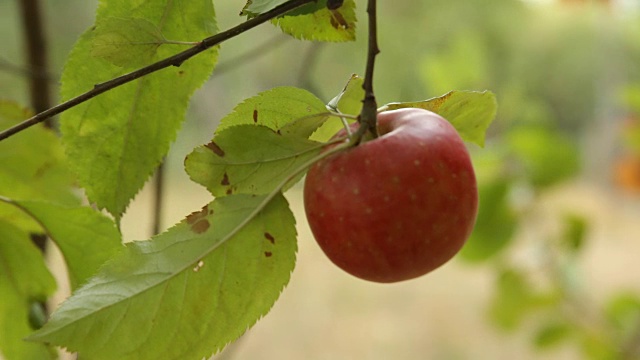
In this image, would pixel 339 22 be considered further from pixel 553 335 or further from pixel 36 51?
pixel 553 335

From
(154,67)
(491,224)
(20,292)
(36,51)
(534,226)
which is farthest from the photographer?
(534,226)

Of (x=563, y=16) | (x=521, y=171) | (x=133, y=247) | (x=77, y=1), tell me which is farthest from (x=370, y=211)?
(x=563, y=16)

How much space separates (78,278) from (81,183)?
0.05 m

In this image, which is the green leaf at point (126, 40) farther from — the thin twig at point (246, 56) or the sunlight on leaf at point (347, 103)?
the thin twig at point (246, 56)

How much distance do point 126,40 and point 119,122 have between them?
4 centimetres

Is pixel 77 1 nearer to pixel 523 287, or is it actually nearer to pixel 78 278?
pixel 523 287

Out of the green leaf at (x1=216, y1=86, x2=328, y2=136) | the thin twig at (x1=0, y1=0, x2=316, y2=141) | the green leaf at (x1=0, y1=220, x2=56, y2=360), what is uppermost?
the thin twig at (x1=0, y1=0, x2=316, y2=141)

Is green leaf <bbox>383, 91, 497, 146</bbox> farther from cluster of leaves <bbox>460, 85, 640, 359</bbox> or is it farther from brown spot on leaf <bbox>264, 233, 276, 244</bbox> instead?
cluster of leaves <bbox>460, 85, 640, 359</bbox>

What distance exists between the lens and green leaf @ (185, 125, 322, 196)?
22 cm

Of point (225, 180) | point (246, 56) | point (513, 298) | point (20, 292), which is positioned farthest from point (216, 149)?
point (513, 298)

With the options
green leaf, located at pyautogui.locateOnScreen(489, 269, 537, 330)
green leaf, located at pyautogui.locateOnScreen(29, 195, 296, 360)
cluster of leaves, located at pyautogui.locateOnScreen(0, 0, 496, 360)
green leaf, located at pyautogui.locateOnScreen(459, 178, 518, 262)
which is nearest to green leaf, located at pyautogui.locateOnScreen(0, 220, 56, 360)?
cluster of leaves, located at pyautogui.locateOnScreen(0, 0, 496, 360)

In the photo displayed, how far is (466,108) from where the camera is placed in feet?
0.85

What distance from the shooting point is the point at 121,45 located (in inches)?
8.9

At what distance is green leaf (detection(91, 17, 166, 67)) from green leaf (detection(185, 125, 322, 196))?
4 cm
